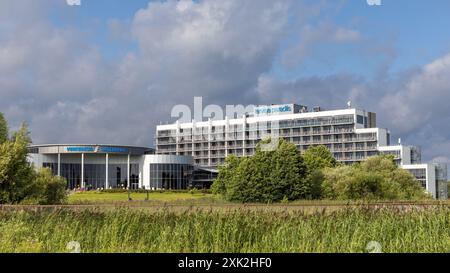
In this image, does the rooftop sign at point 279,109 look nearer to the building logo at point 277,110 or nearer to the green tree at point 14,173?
the building logo at point 277,110

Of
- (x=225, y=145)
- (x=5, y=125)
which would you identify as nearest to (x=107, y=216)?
(x=5, y=125)

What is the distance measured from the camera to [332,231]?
1552 cm

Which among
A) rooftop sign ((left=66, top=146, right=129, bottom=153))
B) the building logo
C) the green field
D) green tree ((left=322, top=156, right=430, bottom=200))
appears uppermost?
the building logo

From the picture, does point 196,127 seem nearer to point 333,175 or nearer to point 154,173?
point 154,173

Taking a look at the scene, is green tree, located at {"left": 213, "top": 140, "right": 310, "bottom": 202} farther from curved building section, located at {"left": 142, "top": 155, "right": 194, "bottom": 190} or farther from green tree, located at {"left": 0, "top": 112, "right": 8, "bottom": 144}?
curved building section, located at {"left": 142, "top": 155, "right": 194, "bottom": 190}

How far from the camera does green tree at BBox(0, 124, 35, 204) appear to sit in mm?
38234

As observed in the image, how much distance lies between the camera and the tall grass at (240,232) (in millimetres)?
13961

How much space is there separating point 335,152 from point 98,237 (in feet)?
399

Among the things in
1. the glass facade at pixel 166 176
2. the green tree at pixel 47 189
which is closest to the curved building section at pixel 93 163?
the glass facade at pixel 166 176

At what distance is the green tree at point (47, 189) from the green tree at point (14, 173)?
74cm

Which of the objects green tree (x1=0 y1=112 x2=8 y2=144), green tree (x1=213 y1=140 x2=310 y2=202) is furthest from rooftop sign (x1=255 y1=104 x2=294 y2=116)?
green tree (x1=0 y1=112 x2=8 y2=144)

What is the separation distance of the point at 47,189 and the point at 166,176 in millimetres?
65892

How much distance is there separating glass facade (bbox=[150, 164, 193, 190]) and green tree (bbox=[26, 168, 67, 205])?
62410 millimetres

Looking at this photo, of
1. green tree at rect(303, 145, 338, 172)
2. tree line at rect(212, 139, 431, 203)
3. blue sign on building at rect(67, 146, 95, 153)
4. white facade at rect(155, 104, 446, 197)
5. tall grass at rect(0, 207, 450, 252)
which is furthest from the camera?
white facade at rect(155, 104, 446, 197)
